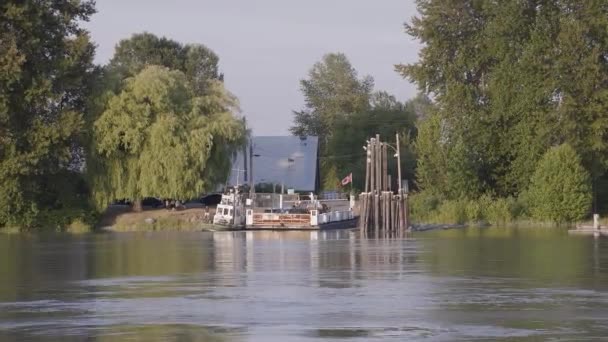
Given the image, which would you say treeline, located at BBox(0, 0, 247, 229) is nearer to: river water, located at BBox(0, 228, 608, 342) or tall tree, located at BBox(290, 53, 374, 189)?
river water, located at BBox(0, 228, 608, 342)

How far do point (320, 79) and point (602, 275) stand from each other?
9511 centimetres

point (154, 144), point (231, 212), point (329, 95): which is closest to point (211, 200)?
point (231, 212)

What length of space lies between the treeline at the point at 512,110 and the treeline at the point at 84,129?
42.7ft

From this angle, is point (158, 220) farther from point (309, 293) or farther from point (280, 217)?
point (309, 293)

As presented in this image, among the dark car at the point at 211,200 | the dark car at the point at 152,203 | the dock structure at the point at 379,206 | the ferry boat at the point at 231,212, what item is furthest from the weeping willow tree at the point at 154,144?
the dock structure at the point at 379,206

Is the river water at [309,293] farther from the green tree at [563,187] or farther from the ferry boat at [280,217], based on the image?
the green tree at [563,187]

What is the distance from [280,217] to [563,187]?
51.9ft

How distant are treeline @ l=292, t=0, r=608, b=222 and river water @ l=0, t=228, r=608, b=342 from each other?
76.0ft

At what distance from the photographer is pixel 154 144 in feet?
232

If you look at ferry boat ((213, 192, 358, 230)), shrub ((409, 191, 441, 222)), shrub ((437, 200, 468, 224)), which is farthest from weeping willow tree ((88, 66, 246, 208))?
shrub ((437, 200, 468, 224))

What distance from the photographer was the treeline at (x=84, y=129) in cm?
6850

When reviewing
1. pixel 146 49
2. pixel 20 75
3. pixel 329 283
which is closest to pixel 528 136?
pixel 20 75

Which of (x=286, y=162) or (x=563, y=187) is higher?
(x=286, y=162)

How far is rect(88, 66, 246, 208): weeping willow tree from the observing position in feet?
233
